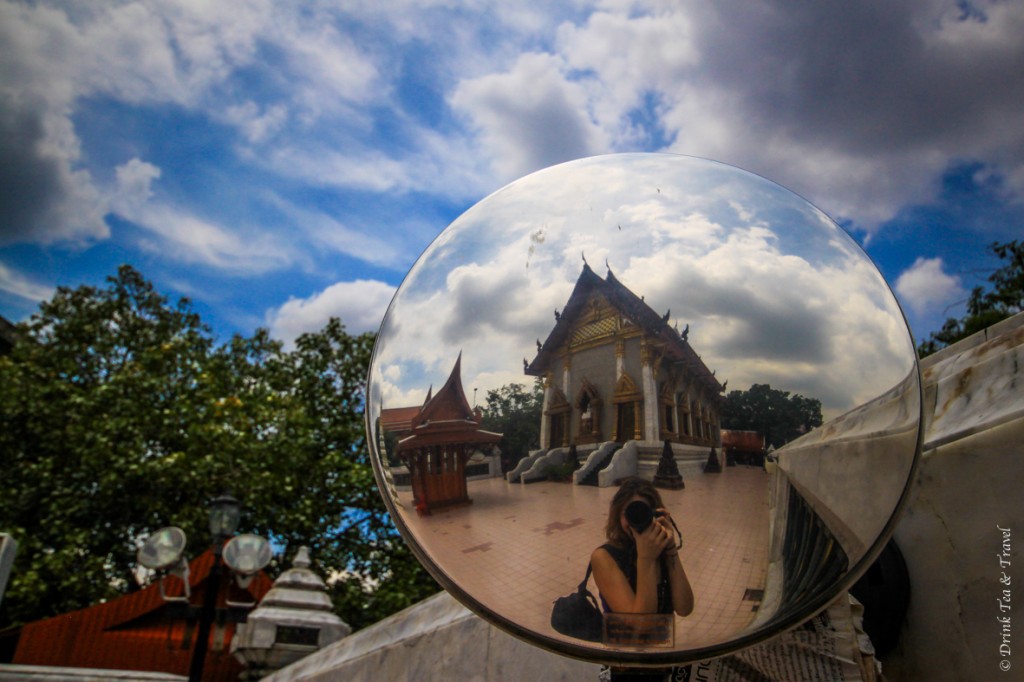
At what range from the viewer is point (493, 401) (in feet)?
3.77

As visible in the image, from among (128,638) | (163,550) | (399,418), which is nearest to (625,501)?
(399,418)

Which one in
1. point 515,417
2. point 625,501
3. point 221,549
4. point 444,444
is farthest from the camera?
point 221,549

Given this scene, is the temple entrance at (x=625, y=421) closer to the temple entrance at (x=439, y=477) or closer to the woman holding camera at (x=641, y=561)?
the woman holding camera at (x=641, y=561)

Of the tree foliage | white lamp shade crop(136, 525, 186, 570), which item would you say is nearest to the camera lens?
white lamp shade crop(136, 525, 186, 570)

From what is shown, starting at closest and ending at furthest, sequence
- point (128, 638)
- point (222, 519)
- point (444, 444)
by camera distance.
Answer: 1. point (444, 444)
2. point (222, 519)
3. point (128, 638)

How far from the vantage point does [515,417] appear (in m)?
1.14

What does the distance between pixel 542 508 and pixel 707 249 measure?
0.58 metres

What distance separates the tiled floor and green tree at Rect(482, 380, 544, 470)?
0.07 meters

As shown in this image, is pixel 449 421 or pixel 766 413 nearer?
pixel 766 413

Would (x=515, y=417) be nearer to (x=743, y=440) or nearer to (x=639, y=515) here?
(x=639, y=515)

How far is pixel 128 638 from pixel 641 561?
41.0 feet

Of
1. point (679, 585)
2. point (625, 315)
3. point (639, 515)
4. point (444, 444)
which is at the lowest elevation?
point (679, 585)

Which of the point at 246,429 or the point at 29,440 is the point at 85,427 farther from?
the point at 246,429

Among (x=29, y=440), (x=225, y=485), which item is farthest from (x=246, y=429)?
(x=29, y=440)
